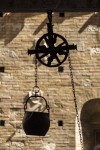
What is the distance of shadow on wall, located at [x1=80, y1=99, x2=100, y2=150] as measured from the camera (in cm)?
852

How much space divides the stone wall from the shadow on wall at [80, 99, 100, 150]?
0.77 feet

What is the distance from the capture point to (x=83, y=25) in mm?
8672

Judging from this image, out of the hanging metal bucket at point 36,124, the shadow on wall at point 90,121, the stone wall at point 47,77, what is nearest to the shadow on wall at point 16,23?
the stone wall at point 47,77

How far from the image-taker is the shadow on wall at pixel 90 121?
8.52 metres

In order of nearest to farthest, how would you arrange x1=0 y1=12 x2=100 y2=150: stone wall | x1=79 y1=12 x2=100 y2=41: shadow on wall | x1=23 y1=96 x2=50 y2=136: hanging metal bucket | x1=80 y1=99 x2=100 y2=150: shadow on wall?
x1=23 y1=96 x2=50 y2=136: hanging metal bucket
x1=0 y1=12 x2=100 y2=150: stone wall
x1=80 y1=99 x2=100 y2=150: shadow on wall
x1=79 y1=12 x2=100 y2=41: shadow on wall

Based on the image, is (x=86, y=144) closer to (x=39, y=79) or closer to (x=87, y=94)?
(x=87, y=94)

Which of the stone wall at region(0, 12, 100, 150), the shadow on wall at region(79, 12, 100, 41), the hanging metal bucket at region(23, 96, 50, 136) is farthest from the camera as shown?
the shadow on wall at region(79, 12, 100, 41)

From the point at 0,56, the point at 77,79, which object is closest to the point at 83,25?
the point at 77,79

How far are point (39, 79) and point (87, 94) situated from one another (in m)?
1.01

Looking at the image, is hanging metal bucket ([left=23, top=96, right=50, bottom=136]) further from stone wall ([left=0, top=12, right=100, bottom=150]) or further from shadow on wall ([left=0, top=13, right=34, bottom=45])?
shadow on wall ([left=0, top=13, right=34, bottom=45])

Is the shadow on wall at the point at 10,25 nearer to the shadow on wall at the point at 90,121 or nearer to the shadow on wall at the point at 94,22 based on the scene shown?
the shadow on wall at the point at 94,22

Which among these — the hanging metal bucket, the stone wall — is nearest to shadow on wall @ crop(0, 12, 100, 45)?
the stone wall

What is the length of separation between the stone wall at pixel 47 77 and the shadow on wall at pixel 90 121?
23cm

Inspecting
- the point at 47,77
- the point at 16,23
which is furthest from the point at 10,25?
the point at 47,77
